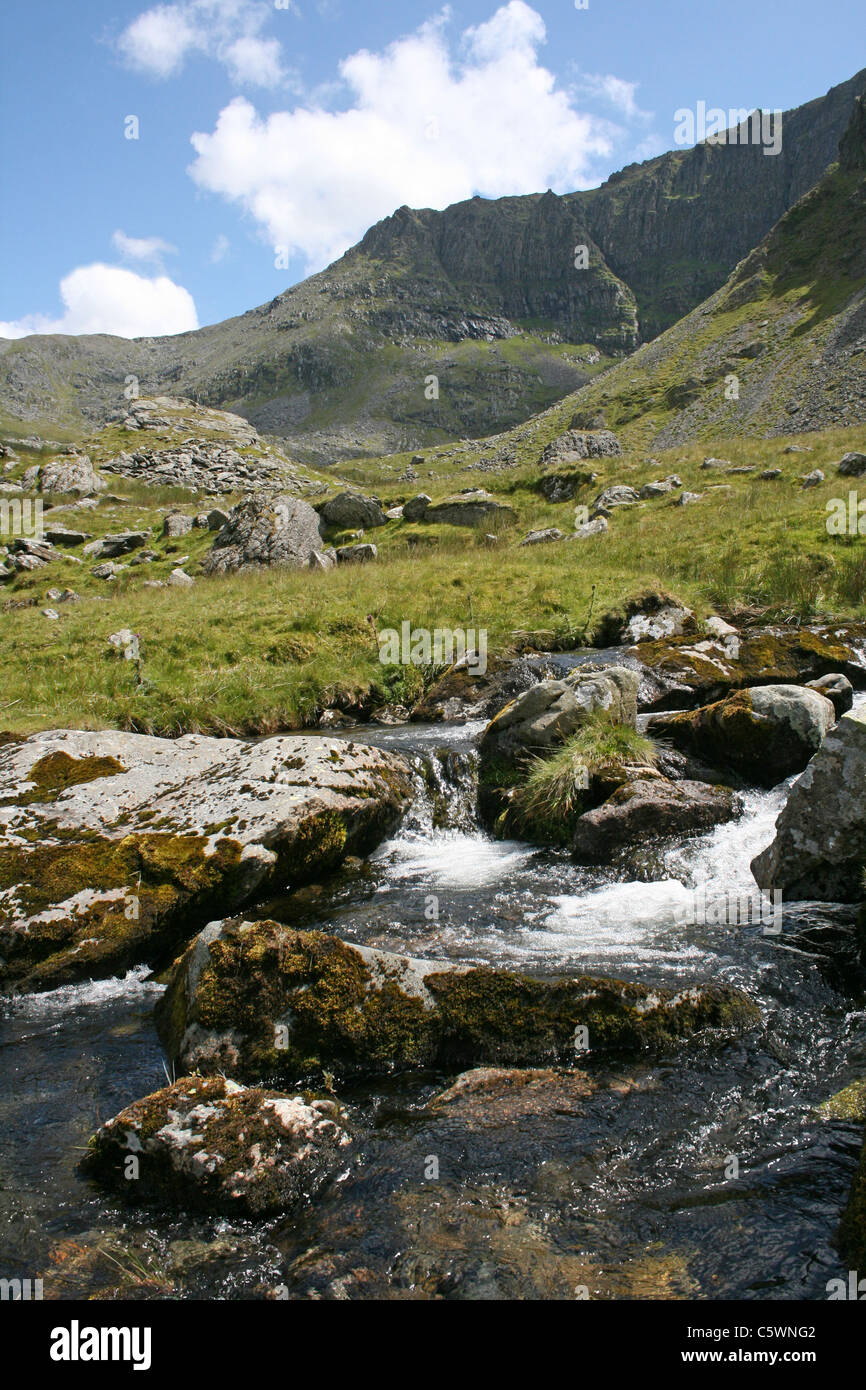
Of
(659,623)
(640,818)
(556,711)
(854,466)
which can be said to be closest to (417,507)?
(854,466)

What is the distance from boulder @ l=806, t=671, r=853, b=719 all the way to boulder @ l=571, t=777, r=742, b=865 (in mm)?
3773

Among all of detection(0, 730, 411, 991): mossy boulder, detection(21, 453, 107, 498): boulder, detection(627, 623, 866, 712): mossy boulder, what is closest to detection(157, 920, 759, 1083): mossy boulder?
detection(0, 730, 411, 991): mossy boulder

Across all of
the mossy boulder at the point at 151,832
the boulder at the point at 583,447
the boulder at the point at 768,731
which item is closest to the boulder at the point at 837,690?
the boulder at the point at 768,731

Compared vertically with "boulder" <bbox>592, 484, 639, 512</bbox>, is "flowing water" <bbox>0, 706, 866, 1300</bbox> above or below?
below

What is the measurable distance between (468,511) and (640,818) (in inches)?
1101

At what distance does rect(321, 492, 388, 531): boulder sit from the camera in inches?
1405

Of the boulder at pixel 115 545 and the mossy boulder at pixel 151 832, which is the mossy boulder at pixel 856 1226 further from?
the boulder at pixel 115 545

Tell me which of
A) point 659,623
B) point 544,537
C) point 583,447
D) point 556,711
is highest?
point 583,447

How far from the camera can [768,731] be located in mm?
10727

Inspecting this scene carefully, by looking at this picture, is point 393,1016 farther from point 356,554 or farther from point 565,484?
point 565,484

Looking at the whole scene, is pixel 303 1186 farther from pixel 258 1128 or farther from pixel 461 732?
pixel 461 732

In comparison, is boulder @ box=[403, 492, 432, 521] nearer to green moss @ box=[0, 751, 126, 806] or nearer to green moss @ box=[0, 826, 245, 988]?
green moss @ box=[0, 751, 126, 806]

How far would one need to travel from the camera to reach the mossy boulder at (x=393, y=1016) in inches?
223
